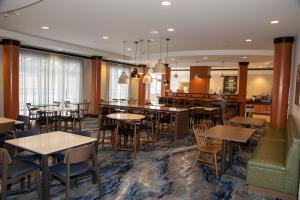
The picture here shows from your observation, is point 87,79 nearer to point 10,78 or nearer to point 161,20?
point 10,78

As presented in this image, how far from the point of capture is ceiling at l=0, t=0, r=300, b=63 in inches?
144

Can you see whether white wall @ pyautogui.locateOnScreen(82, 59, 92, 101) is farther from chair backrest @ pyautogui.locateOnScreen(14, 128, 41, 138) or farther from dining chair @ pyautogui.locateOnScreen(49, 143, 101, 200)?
dining chair @ pyautogui.locateOnScreen(49, 143, 101, 200)

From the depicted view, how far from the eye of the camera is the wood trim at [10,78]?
20.6 feet

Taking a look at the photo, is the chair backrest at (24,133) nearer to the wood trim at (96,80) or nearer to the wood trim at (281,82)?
the wood trim at (281,82)

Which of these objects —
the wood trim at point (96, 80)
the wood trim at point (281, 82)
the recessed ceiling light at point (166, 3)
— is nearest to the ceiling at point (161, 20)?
the recessed ceiling light at point (166, 3)

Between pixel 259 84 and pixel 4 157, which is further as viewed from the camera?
pixel 259 84

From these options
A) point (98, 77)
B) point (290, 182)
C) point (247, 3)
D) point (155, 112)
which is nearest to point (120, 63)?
point (98, 77)

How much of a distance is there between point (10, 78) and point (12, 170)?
4.61m

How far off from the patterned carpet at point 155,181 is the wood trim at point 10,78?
3.37 meters

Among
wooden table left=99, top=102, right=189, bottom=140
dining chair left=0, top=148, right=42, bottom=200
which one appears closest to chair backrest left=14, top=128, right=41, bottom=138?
dining chair left=0, top=148, right=42, bottom=200

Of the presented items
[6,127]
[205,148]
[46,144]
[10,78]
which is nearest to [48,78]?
[10,78]

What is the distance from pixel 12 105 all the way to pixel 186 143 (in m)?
5.04

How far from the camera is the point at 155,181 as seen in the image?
3.55 metres

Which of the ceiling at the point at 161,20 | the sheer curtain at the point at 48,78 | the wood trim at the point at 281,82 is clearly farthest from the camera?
the sheer curtain at the point at 48,78
